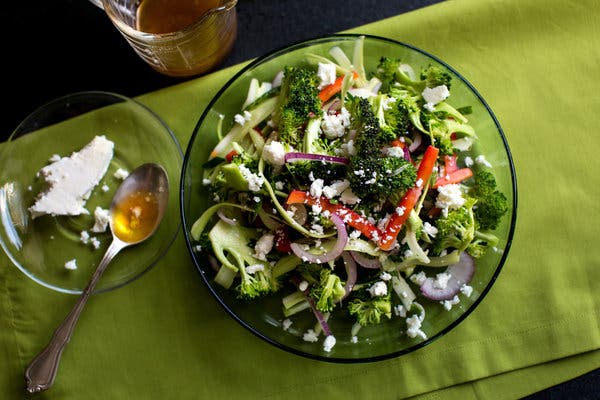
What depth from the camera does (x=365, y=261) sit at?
1809mm

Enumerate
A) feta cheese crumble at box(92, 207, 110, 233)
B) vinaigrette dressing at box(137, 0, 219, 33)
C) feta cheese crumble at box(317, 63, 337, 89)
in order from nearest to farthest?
feta cheese crumble at box(317, 63, 337, 89) → vinaigrette dressing at box(137, 0, 219, 33) → feta cheese crumble at box(92, 207, 110, 233)

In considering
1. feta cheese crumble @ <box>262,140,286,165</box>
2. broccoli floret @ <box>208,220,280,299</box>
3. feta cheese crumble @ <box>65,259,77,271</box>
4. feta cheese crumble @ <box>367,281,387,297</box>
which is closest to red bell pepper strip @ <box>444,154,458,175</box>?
feta cheese crumble @ <box>367,281,387,297</box>

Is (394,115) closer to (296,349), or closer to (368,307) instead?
(368,307)

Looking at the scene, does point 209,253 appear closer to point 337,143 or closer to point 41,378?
point 337,143

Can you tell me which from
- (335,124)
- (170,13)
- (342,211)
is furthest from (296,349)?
(170,13)

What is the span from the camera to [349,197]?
1741mm

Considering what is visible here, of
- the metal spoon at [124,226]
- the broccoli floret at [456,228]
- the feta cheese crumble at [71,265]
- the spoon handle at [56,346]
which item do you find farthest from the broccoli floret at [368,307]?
the feta cheese crumble at [71,265]

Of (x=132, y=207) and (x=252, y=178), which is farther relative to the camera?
(x=132, y=207)

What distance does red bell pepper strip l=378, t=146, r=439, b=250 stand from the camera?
1718mm

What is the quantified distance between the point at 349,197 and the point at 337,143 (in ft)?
0.65

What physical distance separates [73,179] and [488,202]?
1555 mm

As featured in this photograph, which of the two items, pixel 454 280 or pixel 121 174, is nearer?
pixel 454 280

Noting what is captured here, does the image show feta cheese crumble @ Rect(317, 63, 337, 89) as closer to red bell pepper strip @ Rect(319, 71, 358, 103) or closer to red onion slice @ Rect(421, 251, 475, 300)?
red bell pepper strip @ Rect(319, 71, 358, 103)

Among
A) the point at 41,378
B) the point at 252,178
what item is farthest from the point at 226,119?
the point at 41,378
